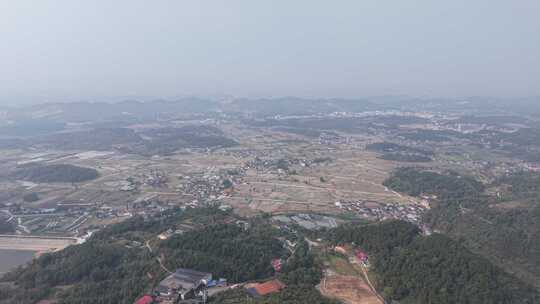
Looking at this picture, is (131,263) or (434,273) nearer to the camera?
(434,273)

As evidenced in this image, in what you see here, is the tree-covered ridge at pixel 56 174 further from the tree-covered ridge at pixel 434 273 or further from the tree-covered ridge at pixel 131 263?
A: the tree-covered ridge at pixel 434 273

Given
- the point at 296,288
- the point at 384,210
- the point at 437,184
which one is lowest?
the point at 384,210

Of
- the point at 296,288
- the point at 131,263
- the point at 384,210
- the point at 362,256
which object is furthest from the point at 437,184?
the point at 131,263

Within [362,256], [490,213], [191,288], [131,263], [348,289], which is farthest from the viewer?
[490,213]

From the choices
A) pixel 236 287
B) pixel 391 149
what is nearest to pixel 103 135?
pixel 391 149

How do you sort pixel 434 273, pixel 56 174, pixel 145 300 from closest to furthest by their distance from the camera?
pixel 145 300, pixel 434 273, pixel 56 174

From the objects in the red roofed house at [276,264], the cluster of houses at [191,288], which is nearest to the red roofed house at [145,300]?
the cluster of houses at [191,288]

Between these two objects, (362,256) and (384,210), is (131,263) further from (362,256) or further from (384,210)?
(384,210)
